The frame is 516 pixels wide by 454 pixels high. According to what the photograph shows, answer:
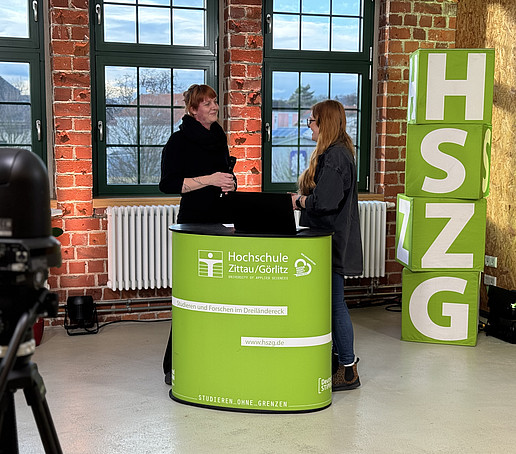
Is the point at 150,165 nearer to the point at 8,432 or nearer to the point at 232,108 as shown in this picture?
the point at 232,108

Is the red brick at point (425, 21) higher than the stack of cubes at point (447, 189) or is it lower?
higher

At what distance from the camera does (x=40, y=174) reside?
1.90 meters

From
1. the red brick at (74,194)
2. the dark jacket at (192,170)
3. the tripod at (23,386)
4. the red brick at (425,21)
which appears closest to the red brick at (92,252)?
the red brick at (74,194)

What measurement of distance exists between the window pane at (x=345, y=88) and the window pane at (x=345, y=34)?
0.74 ft

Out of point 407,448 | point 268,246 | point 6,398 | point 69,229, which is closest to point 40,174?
point 6,398

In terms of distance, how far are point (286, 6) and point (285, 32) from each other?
199 millimetres

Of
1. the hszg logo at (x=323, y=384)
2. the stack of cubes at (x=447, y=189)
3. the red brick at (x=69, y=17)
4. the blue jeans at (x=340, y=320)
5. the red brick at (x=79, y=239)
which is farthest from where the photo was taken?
the red brick at (x=79, y=239)

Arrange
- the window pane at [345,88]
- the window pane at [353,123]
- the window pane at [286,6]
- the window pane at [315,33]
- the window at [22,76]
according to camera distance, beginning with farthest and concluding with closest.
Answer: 1. the window pane at [353,123]
2. the window pane at [345,88]
3. the window pane at [315,33]
4. the window pane at [286,6]
5. the window at [22,76]

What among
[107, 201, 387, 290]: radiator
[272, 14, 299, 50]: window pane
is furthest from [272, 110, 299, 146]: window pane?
[107, 201, 387, 290]: radiator

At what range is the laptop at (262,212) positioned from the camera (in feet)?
11.4

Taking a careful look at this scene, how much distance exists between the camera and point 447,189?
4.87 meters

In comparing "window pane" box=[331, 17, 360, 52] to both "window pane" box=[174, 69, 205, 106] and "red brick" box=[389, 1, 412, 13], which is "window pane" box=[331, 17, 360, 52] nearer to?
"red brick" box=[389, 1, 412, 13]

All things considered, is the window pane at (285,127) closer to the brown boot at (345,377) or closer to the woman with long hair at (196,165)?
the woman with long hair at (196,165)

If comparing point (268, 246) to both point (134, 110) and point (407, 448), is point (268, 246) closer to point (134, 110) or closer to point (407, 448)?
point (407, 448)
